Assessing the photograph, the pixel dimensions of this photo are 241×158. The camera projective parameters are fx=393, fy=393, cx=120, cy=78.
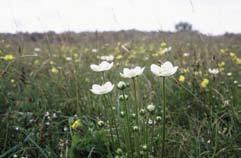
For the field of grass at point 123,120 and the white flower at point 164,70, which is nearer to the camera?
the white flower at point 164,70

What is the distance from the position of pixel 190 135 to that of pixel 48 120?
92cm

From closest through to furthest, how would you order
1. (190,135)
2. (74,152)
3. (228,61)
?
(74,152) → (190,135) → (228,61)

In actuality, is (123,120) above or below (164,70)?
below

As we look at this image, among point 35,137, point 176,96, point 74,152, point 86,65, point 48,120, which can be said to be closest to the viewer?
point 74,152

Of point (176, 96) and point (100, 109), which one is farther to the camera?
point (176, 96)

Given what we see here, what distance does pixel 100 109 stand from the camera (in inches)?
96.3

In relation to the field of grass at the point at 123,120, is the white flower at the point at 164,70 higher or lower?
higher

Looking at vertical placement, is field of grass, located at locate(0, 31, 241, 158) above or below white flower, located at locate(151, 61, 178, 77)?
below

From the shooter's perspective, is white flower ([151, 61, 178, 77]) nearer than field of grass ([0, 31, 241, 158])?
Yes

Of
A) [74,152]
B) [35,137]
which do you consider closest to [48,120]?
[35,137]

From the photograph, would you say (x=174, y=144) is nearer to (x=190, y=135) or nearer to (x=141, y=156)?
(x=190, y=135)

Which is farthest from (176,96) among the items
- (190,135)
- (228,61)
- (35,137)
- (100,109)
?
(228,61)

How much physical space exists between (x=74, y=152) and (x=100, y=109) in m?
0.62

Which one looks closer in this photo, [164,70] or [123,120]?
[164,70]
